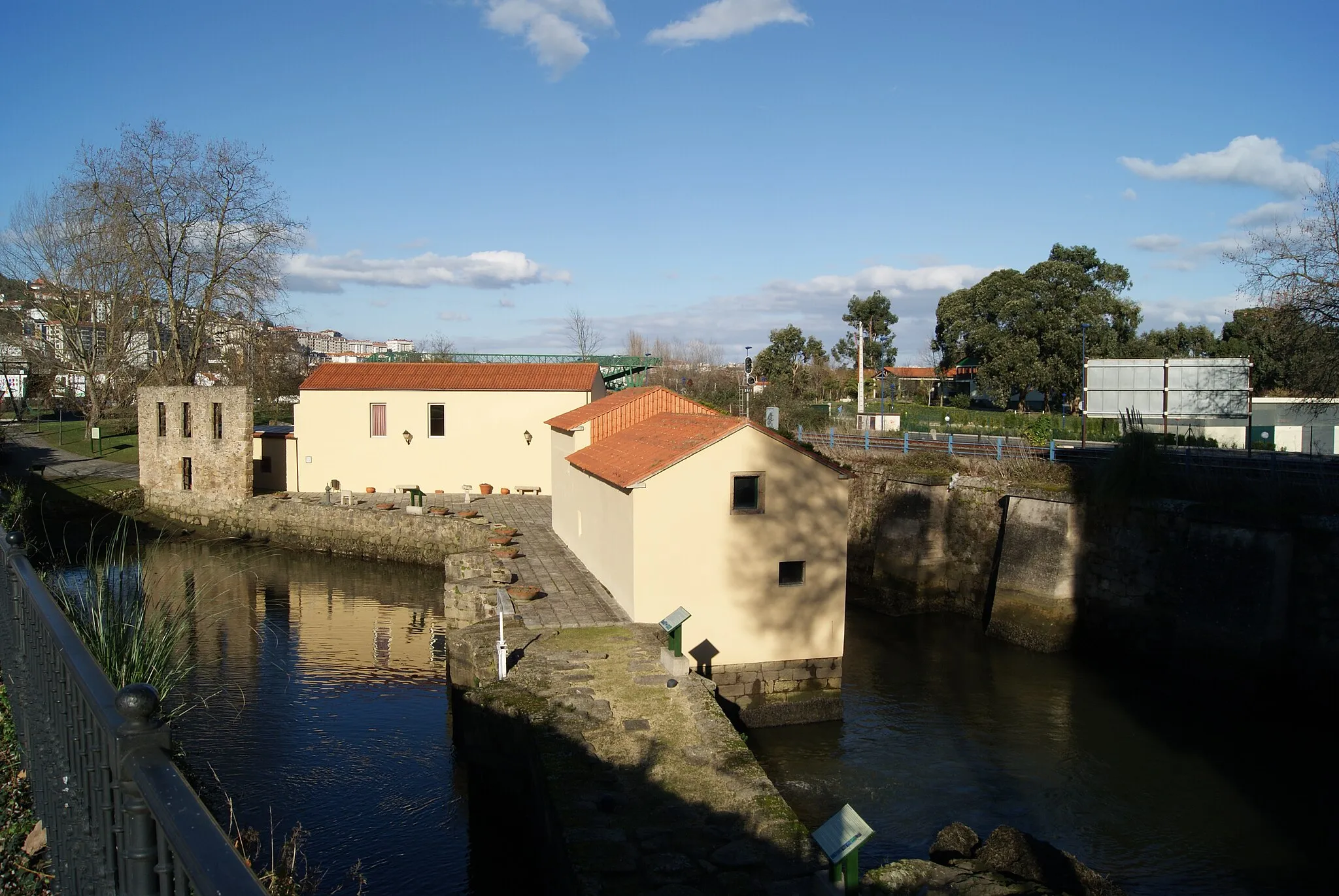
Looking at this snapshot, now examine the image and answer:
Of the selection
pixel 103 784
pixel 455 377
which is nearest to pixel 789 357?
pixel 455 377

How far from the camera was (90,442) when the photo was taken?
131 ft

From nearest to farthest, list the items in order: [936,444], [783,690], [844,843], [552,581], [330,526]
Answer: [844,843], [783,690], [552,581], [936,444], [330,526]

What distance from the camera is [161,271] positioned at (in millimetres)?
33969

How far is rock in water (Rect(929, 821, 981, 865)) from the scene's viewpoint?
10.4 meters

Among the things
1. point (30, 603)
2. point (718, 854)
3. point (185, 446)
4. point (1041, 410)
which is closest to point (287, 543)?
point (185, 446)

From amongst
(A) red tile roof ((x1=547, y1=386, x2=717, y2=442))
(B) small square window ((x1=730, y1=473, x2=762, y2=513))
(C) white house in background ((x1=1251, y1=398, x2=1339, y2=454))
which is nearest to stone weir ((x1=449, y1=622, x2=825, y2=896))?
(B) small square window ((x1=730, y1=473, x2=762, y2=513))

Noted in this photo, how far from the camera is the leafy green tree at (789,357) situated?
54781 mm

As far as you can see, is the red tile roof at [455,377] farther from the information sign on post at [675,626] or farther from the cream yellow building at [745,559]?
the information sign on post at [675,626]

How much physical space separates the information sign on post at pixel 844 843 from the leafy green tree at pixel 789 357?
46469mm

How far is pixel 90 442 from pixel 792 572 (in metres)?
37.3

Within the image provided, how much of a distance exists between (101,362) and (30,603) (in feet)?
141

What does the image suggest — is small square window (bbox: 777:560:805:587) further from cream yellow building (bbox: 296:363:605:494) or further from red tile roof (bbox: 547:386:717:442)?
cream yellow building (bbox: 296:363:605:494)

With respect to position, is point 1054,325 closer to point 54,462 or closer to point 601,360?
point 601,360

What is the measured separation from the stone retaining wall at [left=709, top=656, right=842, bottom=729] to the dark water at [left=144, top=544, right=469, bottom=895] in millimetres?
4641
